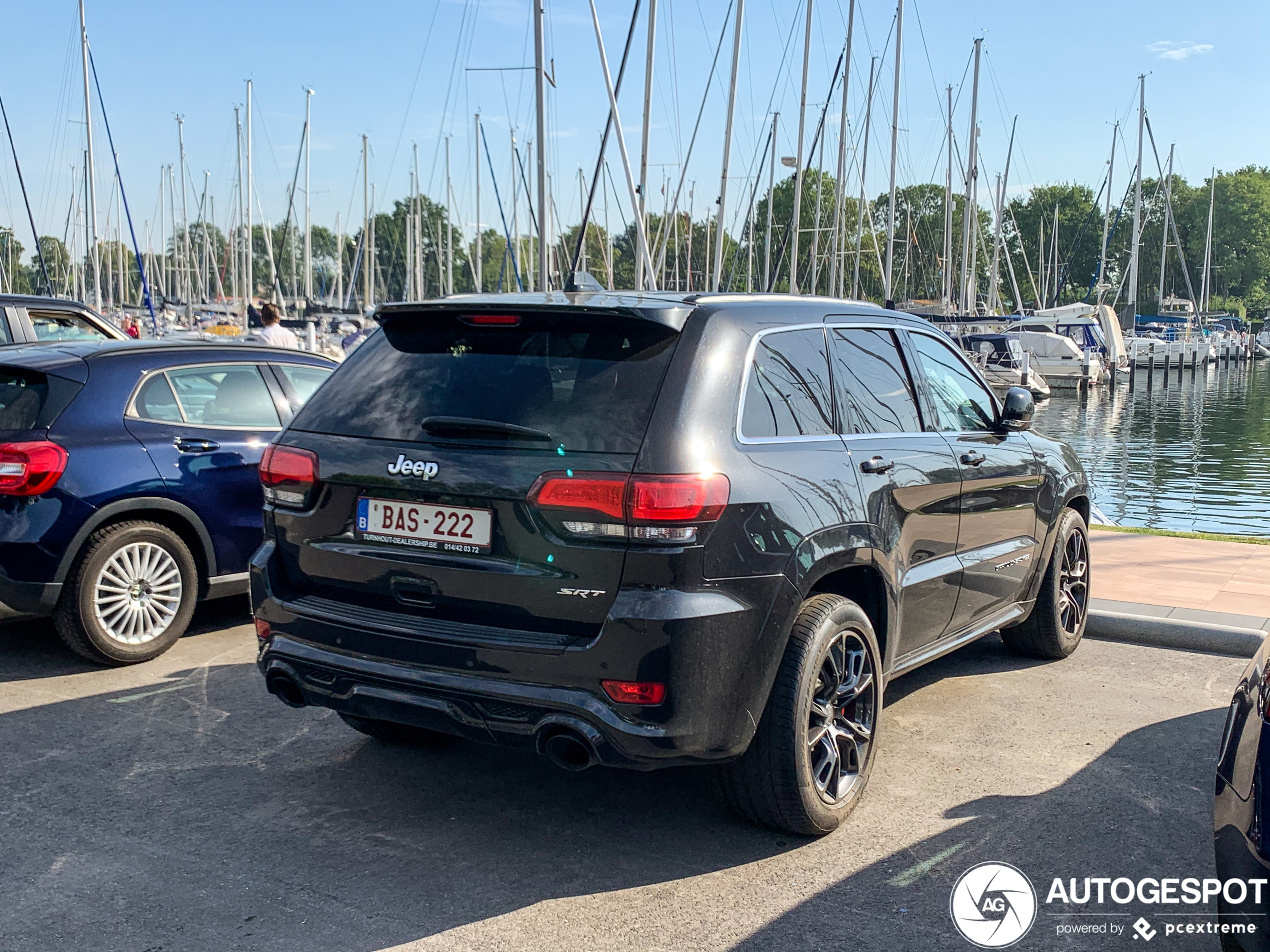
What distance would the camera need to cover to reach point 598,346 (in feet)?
12.4

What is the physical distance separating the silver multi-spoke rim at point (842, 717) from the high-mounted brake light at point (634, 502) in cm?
78

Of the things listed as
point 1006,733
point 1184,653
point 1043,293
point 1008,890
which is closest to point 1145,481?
point 1184,653

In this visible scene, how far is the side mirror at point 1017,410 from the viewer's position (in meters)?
5.54

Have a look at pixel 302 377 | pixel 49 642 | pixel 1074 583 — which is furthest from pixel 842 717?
pixel 49 642

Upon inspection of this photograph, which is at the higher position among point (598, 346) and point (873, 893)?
point (598, 346)

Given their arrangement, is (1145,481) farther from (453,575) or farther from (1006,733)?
(453,575)

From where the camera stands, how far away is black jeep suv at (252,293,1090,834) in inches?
138

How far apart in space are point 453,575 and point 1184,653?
4.65 metres

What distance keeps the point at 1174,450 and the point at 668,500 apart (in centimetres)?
2435

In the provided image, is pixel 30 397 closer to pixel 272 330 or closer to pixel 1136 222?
pixel 272 330

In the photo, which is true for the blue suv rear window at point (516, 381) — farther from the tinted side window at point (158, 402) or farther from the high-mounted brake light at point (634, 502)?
the tinted side window at point (158, 402)

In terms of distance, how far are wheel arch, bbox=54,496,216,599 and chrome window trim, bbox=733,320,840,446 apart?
3.71m

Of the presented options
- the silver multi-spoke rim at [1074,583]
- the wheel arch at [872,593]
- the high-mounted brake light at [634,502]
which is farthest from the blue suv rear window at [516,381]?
the silver multi-spoke rim at [1074,583]

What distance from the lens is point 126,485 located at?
6105mm
